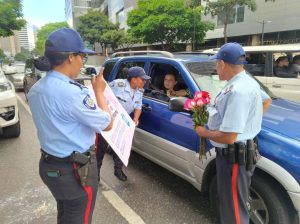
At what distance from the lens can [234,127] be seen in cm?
198

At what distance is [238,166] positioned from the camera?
215cm

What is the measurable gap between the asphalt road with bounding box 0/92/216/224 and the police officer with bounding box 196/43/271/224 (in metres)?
0.89

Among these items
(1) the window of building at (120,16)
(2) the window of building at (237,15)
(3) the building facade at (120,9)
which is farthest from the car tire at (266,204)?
(1) the window of building at (120,16)

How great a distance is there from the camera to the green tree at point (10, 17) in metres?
21.5

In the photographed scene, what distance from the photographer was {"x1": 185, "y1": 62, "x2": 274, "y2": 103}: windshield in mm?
3182

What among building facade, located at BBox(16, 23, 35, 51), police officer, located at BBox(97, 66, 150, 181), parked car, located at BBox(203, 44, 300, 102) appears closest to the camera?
police officer, located at BBox(97, 66, 150, 181)

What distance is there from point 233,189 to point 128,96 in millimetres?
1891

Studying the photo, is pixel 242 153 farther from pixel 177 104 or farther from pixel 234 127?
pixel 177 104

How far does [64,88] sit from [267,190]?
177 cm

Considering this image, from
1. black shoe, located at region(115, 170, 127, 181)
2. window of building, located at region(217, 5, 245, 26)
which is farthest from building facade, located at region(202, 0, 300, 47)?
black shoe, located at region(115, 170, 127, 181)

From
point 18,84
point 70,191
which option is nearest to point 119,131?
point 70,191

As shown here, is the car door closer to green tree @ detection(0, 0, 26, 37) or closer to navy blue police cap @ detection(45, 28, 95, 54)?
navy blue police cap @ detection(45, 28, 95, 54)

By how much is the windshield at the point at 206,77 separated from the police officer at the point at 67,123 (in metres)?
1.50

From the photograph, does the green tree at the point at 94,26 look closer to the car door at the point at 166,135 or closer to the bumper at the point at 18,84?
the bumper at the point at 18,84
